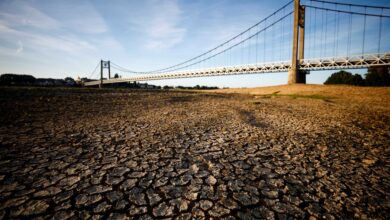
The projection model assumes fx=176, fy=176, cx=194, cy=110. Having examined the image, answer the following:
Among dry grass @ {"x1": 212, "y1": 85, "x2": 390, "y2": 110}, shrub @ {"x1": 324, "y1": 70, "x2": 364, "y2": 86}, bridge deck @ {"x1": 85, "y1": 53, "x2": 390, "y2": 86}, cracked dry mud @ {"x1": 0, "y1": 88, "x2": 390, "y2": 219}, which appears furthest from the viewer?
shrub @ {"x1": 324, "y1": 70, "x2": 364, "y2": 86}

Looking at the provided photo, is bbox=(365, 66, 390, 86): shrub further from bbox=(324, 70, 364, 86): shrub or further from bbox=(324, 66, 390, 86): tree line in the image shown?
bbox=(324, 70, 364, 86): shrub

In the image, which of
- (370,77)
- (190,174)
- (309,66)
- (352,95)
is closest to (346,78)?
(370,77)

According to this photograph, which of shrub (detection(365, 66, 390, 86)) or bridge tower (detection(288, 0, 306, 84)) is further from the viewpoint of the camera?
shrub (detection(365, 66, 390, 86))

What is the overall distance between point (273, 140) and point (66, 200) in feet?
10.5

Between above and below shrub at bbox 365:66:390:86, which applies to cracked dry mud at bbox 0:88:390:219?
below

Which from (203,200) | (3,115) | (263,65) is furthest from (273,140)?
(263,65)

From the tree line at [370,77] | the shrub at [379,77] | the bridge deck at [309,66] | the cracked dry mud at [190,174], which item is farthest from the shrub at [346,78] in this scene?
the cracked dry mud at [190,174]

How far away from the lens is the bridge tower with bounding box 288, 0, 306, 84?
25016 millimetres

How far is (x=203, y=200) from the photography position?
65.7 inches

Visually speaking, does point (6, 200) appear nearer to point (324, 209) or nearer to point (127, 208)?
point (127, 208)

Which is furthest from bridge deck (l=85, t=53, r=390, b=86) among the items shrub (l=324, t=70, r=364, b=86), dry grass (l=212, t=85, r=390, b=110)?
shrub (l=324, t=70, r=364, b=86)

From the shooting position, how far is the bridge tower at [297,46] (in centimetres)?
2502

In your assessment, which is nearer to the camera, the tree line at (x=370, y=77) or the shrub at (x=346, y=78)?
the tree line at (x=370, y=77)

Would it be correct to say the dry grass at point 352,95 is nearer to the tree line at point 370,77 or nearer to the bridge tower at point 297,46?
the bridge tower at point 297,46
